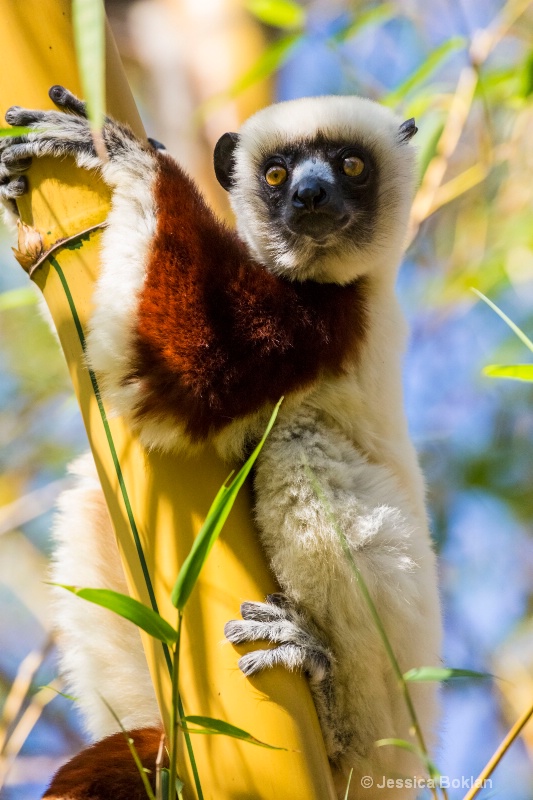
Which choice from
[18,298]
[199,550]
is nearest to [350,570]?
[199,550]

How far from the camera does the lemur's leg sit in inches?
88.9

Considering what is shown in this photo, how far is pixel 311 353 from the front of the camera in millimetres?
2355

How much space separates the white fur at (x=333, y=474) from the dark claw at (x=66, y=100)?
0.57 feet

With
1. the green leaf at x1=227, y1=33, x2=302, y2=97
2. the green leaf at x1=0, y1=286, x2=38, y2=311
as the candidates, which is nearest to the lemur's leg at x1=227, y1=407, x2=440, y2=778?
the green leaf at x1=0, y1=286, x2=38, y2=311

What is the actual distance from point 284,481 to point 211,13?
177 inches

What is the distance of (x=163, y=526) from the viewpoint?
190 cm

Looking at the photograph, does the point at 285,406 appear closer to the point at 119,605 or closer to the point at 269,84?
the point at 119,605

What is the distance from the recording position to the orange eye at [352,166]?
2.98m

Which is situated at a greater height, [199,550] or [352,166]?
[352,166]

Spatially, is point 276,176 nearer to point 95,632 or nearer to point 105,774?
point 95,632

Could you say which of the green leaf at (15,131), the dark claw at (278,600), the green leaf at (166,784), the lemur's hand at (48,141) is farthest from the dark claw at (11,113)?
the green leaf at (166,784)

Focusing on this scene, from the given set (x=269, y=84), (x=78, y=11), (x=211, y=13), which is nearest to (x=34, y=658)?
(x=78, y=11)

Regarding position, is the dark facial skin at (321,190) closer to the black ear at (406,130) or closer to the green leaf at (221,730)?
the black ear at (406,130)

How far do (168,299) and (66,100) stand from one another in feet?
1.83
